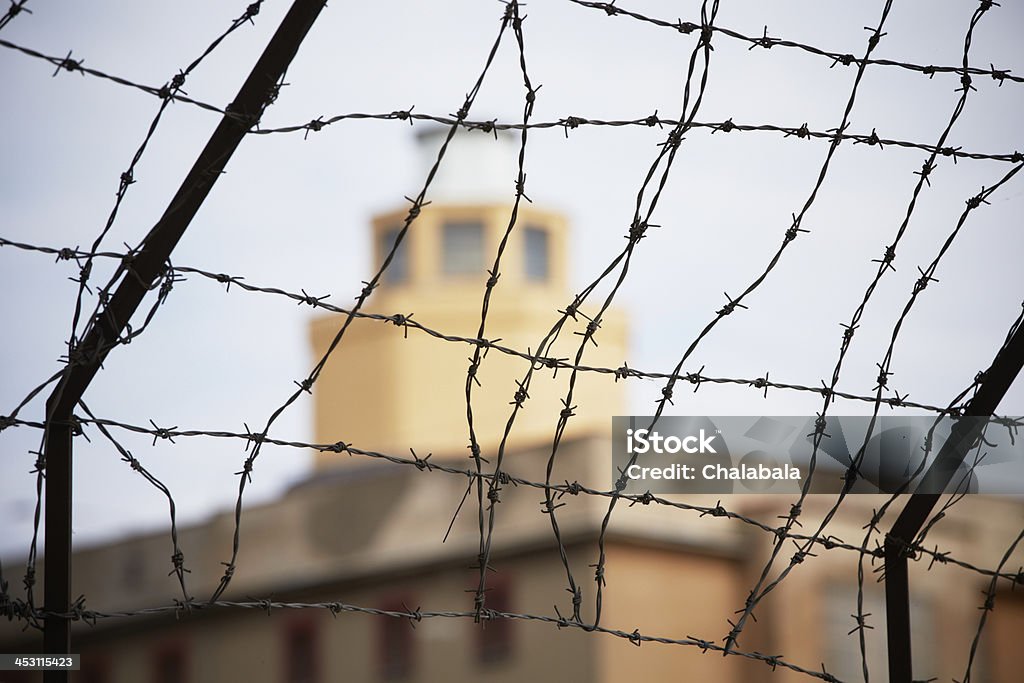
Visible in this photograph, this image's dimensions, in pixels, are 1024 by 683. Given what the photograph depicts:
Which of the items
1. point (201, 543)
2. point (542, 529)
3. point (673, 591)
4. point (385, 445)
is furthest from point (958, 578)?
point (385, 445)

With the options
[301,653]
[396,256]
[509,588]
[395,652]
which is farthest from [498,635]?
[396,256]

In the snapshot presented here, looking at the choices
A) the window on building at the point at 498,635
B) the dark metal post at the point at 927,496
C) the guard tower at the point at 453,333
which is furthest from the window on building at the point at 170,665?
the dark metal post at the point at 927,496

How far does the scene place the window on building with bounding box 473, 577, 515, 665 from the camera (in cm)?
2205

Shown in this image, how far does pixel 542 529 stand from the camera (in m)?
21.4

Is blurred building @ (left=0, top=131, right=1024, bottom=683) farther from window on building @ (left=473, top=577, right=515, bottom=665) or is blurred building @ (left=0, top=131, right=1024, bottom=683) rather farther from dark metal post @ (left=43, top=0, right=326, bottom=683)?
dark metal post @ (left=43, top=0, right=326, bottom=683)

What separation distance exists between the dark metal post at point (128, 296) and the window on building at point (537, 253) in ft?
119

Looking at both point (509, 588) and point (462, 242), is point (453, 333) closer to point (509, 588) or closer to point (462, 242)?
point (462, 242)

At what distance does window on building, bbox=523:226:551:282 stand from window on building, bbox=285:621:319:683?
50.7 feet

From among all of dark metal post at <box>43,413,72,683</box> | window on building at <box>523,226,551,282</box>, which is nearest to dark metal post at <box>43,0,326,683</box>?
dark metal post at <box>43,413,72,683</box>

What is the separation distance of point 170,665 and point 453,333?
41.0ft

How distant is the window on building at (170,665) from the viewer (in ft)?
84.3

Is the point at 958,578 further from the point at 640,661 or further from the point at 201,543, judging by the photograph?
the point at 201,543

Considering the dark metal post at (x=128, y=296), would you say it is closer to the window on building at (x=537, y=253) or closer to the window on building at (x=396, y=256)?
the window on building at (x=396, y=256)

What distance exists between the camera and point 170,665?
85.3ft
